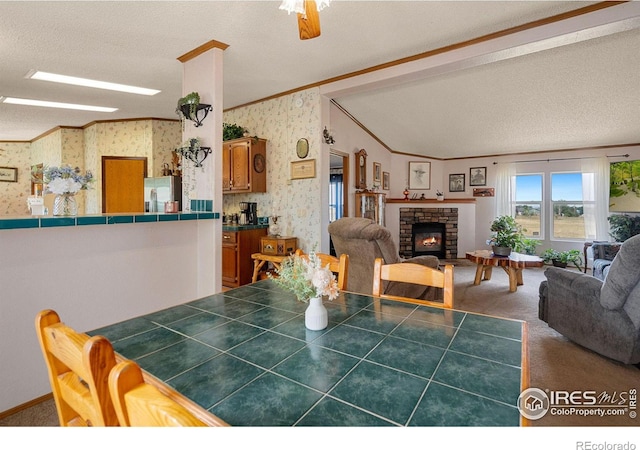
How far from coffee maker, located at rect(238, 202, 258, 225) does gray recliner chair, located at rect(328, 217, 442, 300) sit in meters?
1.85

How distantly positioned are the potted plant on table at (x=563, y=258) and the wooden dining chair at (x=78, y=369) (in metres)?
7.01

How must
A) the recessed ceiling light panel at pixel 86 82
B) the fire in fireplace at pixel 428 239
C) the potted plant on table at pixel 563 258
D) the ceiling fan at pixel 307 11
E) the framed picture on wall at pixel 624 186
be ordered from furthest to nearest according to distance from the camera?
1. the fire in fireplace at pixel 428 239
2. the potted plant on table at pixel 563 258
3. the framed picture on wall at pixel 624 186
4. the recessed ceiling light panel at pixel 86 82
5. the ceiling fan at pixel 307 11

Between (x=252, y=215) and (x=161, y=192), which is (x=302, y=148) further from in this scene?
(x=161, y=192)

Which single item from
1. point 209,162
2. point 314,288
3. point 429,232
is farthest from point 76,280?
point 429,232

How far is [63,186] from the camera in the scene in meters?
2.04

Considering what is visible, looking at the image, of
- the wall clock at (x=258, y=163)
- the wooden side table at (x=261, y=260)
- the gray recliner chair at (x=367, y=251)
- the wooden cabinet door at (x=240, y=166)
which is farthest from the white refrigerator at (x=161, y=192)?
the gray recliner chair at (x=367, y=251)

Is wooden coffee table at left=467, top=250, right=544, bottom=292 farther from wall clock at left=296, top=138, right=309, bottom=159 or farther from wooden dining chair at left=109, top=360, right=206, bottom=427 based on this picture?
wooden dining chair at left=109, top=360, right=206, bottom=427

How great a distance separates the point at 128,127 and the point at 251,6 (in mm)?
4330

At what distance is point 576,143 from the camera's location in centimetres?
600

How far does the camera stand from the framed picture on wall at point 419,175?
7.30 metres

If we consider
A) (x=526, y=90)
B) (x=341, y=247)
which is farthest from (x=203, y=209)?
(x=526, y=90)

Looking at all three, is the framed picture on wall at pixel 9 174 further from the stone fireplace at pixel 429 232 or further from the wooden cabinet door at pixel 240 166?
the stone fireplace at pixel 429 232

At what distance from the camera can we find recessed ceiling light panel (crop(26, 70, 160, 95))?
12.1 feet

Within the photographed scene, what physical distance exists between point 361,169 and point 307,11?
12.3ft
